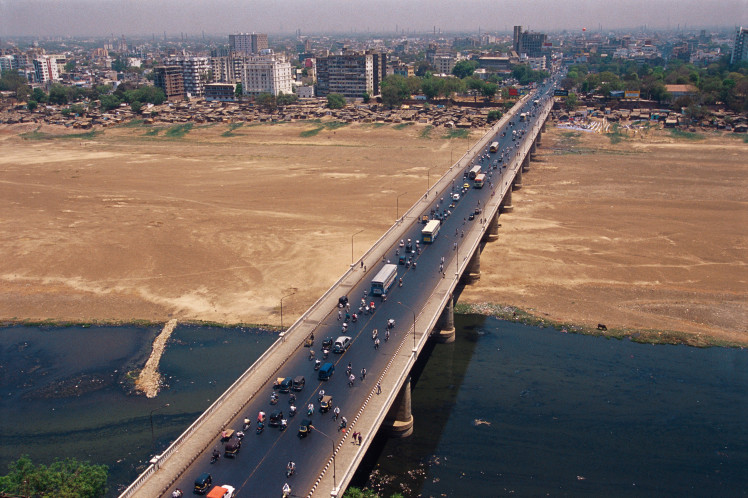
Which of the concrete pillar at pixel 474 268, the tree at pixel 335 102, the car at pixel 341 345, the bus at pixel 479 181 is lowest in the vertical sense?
the concrete pillar at pixel 474 268

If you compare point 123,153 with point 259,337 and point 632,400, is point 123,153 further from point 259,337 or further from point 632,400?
point 632,400

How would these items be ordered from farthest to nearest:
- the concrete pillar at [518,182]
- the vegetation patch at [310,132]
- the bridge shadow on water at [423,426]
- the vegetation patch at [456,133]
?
1. the vegetation patch at [310,132]
2. the vegetation patch at [456,133]
3. the concrete pillar at [518,182]
4. the bridge shadow on water at [423,426]

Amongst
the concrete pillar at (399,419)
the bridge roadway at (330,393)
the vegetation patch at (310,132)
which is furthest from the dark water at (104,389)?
the vegetation patch at (310,132)

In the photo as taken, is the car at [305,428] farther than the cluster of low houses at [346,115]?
No

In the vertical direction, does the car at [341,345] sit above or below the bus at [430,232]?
below

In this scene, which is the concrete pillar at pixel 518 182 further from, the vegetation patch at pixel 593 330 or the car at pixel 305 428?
the car at pixel 305 428

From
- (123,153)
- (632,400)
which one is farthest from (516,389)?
(123,153)

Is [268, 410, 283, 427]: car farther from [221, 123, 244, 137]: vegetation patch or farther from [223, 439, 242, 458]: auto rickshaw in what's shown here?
[221, 123, 244, 137]: vegetation patch

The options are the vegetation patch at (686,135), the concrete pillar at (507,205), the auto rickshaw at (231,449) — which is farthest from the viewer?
the vegetation patch at (686,135)
